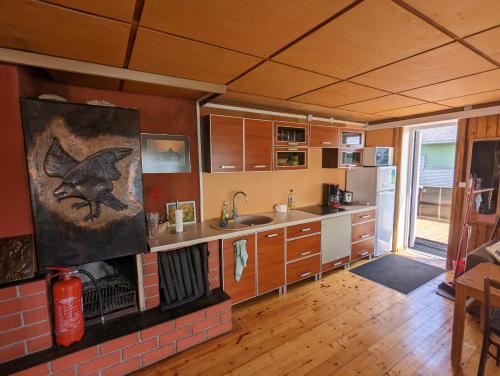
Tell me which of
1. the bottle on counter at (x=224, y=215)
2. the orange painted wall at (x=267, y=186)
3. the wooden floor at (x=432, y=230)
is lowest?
the wooden floor at (x=432, y=230)

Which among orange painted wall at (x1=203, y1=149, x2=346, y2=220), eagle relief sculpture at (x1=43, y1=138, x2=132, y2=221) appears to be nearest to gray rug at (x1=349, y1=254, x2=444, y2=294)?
orange painted wall at (x1=203, y1=149, x2=346, y2=220)

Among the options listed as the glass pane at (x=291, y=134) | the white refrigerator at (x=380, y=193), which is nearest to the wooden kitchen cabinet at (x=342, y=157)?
the white refrigerator at (x=380, y=193)

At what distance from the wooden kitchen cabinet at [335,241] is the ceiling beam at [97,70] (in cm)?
216

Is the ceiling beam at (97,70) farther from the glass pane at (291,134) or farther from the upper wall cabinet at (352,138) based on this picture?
the upper wall cabinet at (352,138)

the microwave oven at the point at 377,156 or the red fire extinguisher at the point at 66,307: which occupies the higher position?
the microwave oven at the point at 377,156

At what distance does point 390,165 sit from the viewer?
400cm

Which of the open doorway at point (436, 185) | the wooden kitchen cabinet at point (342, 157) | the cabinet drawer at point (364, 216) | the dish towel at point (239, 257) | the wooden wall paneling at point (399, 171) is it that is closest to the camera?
the dish towel at point (239, 257)

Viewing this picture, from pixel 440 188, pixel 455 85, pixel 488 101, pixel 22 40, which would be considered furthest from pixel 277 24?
pixel 440 188

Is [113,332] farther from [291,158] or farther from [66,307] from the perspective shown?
[291,158]

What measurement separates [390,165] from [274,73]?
300 cm

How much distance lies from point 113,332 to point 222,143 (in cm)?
190

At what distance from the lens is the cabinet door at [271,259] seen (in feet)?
8.85

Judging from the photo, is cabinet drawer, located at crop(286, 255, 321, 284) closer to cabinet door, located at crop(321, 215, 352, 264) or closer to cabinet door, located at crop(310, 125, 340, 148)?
cabinet door, located at crop(321, 215, 352, 264)

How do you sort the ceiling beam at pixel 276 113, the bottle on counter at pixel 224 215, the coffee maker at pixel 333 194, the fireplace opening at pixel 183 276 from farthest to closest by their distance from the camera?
the coffee maker at pixel 333 194
the ceiling beam at pixel 276 113
the bottle on counter at pixel 224 215
the fireplace opening at pixel 183 276
